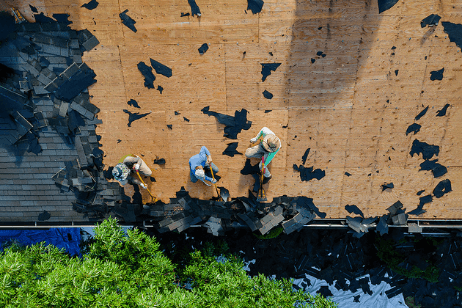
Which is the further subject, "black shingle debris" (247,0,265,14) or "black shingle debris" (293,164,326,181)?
"black shingle debris" (293,164,326,181)

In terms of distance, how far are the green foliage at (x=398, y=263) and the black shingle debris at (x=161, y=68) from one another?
27.8ft

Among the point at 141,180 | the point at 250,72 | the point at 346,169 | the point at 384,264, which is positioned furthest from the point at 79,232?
the point at 384,264

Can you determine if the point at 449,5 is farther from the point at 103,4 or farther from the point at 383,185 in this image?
the point at 103,4

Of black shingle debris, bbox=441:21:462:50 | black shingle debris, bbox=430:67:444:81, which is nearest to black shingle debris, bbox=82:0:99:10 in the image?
black shingle debris, bbox=441:21:462:50

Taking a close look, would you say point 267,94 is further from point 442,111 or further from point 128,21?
point 442,111

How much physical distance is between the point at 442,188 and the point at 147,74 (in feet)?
29.3

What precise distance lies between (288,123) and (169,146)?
3.46 metres

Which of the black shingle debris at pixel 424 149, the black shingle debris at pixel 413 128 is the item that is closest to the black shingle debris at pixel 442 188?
the black shingle debris at pixel 424 149

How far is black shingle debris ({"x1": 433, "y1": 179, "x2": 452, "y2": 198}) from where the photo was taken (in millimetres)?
6801

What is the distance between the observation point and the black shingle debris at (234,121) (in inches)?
264

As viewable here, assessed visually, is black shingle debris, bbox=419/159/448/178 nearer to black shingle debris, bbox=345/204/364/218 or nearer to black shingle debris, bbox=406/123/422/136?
black shingle debris, bbox=406/123/422/136

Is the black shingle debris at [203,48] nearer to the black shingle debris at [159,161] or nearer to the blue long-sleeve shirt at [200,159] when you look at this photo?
the blue long-sleeve shirt at [200,159]

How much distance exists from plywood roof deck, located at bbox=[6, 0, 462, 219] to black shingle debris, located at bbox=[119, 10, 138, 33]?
0.13 meters

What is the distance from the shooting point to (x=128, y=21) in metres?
6.23
